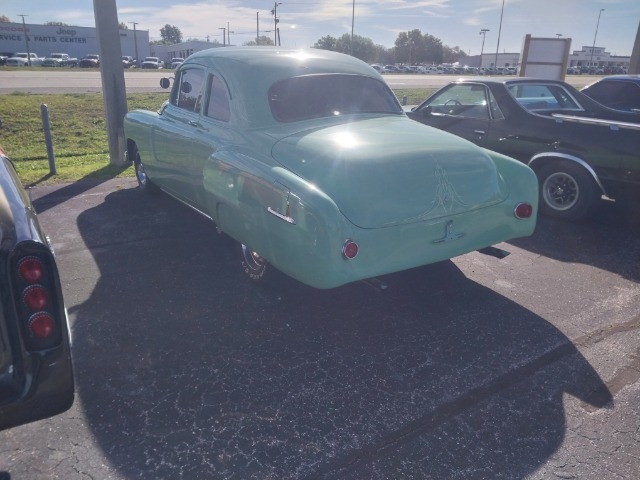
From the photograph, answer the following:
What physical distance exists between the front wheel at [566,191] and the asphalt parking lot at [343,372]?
970 millimetres

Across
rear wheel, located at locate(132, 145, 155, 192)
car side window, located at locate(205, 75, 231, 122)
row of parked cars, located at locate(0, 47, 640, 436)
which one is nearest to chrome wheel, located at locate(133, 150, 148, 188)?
rear wheel, located at locate(132, 145, 155, 192)

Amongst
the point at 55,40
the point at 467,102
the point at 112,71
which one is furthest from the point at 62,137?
the point at 55,40

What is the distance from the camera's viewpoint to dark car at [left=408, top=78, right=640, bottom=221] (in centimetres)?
582

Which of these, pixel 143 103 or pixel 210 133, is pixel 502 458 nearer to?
pixel 210 133

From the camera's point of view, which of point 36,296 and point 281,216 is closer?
point 36,296

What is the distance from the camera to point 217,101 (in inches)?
193

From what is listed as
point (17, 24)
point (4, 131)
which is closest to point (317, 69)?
point (4, 131)

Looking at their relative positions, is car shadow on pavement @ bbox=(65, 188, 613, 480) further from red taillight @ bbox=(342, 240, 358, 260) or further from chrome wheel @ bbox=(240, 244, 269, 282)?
red taillight @ bbox=(342, 240, 358, 260)

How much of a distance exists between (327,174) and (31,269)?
203 cm

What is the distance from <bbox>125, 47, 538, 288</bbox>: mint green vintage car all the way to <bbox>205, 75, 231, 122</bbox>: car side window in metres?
0.02

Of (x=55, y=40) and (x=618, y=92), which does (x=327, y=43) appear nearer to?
(x=55, y=40)

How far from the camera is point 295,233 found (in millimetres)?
3430

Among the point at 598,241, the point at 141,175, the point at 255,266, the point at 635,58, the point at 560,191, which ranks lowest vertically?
the point at 598,241

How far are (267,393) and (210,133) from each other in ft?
8.64
